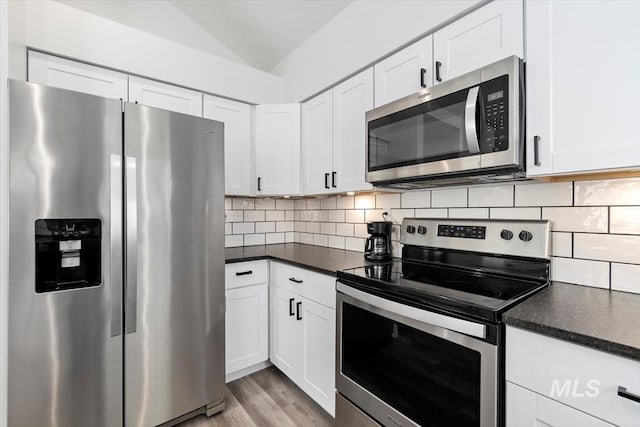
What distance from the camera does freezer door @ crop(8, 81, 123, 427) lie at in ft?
4.02

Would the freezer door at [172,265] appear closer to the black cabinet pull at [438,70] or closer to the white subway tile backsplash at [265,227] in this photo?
the white subway tile backsplash at [265,227]

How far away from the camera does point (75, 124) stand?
4.34ft

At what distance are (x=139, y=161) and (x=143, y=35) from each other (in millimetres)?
1142

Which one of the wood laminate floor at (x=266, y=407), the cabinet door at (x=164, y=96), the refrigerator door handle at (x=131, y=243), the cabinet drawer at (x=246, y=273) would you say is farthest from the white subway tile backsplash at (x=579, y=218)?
the cabinet door at (x=164, y=96)

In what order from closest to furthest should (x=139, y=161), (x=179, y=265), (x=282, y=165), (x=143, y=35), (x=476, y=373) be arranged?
(x=476, y=373)
(x=139, y=161)
(x=179, y=265)
(x=143, y=35)
(x=282, y=165)

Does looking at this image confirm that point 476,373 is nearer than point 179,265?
Yes

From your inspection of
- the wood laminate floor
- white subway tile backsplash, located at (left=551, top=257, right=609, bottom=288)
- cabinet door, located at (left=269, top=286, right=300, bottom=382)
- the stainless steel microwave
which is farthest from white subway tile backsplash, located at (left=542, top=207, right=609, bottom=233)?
the wood laminate floor

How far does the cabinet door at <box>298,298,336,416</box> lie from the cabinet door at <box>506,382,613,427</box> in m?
0.89

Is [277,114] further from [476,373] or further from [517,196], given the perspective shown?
[476,373]

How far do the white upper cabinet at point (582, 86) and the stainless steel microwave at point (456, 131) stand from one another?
0.07 meters

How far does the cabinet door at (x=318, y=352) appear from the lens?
64.0 inches

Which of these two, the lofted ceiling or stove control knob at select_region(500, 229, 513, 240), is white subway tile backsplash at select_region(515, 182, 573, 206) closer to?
stove control knob at select_region(500, 229, 513, 240)

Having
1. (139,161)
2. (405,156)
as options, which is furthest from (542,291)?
(139,161)

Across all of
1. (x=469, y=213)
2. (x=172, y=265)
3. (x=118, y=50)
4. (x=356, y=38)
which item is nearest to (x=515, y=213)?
(x=469, y=213)
